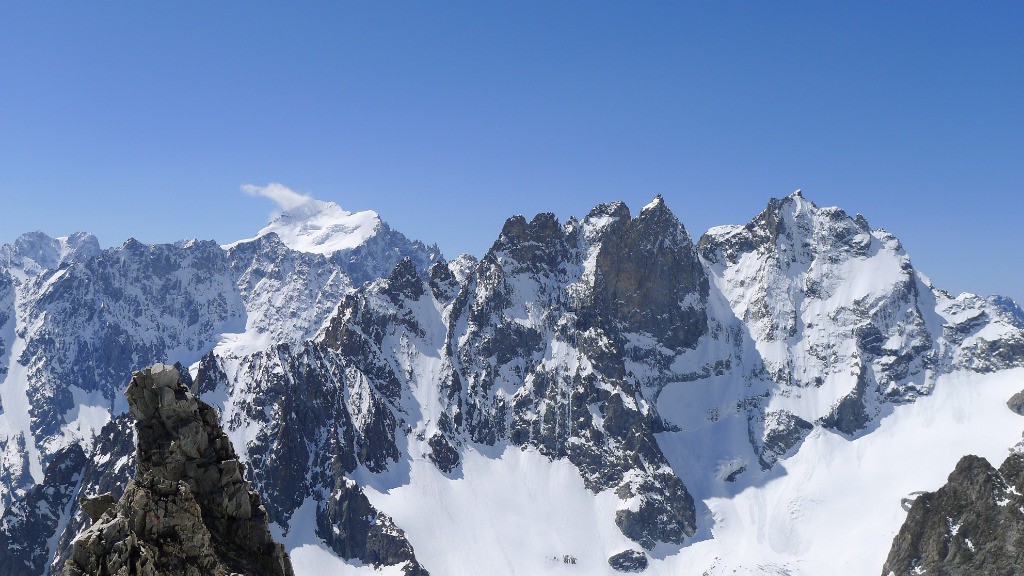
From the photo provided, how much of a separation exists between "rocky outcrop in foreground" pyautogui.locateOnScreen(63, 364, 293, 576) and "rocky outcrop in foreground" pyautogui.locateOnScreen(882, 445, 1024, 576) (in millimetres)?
171264

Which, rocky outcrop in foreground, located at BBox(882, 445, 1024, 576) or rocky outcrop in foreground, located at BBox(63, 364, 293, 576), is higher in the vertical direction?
rocky outcrop in foreground, located at BBox(882, 445, 1024, 576)

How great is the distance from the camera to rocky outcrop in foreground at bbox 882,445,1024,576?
6107 inches

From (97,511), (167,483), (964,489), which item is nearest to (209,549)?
(167,483)

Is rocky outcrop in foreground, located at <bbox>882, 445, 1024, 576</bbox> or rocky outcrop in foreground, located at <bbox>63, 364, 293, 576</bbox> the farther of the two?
rocky outcrop in foreground, located at <bbox>882, 445, 1024, 576</bbox>

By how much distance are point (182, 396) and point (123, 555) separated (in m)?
12.6

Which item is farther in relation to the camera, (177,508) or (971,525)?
(971,525)

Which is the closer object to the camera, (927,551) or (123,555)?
(123,555)

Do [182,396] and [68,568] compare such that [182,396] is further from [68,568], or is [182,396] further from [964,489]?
[964,489]

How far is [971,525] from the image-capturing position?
165250mm

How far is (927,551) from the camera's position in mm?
177250

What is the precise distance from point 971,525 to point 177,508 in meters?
187

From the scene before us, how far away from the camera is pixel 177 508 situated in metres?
27.4

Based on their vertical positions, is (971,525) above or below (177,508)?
above

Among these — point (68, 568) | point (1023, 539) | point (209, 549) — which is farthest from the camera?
point (1023, 539)
